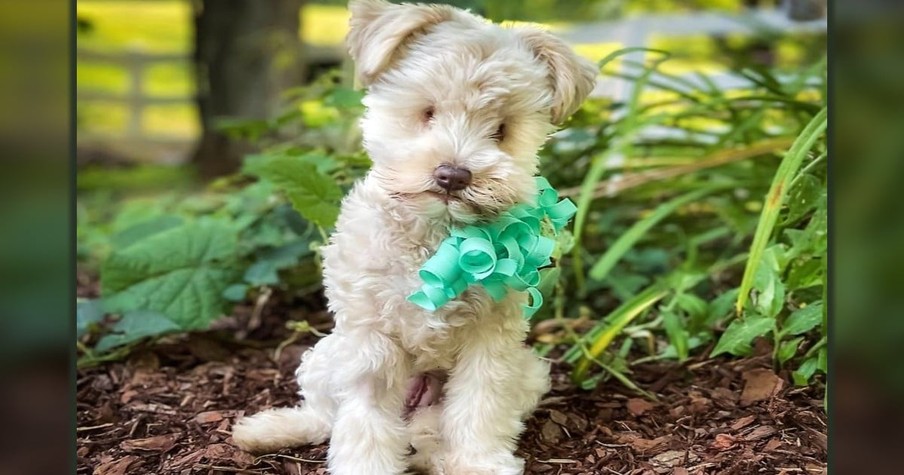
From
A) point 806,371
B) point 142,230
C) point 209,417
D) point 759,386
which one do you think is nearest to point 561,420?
point 759,386

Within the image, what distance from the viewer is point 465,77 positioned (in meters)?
1.97

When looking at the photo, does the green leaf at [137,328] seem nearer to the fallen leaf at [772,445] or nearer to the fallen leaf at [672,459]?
the fallen leaf at [672,459]

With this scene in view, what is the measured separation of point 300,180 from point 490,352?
0.98 meters

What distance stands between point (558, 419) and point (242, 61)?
12.3 feet

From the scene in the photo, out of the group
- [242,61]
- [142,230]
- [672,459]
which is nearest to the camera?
[672,459]

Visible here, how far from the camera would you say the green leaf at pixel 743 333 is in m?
2.61

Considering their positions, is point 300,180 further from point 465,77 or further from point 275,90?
point 275,90

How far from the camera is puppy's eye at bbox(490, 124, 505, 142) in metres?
2.05

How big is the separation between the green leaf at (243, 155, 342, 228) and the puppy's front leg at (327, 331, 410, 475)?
0.71 meters

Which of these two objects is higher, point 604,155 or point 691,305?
point 604,155

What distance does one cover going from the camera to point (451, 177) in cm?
192

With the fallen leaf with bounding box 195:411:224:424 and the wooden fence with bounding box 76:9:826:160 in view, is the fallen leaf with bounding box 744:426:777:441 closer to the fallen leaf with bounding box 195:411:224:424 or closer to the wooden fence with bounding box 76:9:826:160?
the fallen leaf with bounding box 195:411:224:424

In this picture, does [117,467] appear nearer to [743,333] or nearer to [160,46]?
[743,333]

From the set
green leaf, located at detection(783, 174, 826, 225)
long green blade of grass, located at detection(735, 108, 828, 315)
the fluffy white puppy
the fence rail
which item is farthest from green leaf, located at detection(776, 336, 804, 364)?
the fence rail
